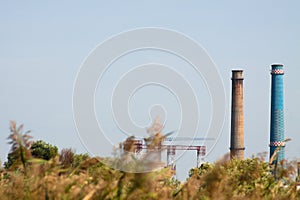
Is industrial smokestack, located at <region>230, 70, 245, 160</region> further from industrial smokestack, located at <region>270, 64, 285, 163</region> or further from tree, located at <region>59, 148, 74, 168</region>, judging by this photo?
tree, located at <region>59, 148, 74, 168</region>

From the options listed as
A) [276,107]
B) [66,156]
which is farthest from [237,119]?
[66,156]

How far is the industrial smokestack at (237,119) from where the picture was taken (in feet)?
206

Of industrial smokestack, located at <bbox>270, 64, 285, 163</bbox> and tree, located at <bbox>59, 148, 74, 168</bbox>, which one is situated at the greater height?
industrial smokestack, located at <bbox>270, 64, 285, 163</bbox>

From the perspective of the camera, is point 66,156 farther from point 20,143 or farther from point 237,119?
point 237,119

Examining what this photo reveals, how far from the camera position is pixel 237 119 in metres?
63.4

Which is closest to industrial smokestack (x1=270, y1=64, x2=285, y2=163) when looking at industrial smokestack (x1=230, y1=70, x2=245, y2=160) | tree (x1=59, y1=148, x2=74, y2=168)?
industrial smokestack (x1=230, y1=70, x2=245, y2=160)

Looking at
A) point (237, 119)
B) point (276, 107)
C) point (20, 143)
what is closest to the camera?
point (20, 143)

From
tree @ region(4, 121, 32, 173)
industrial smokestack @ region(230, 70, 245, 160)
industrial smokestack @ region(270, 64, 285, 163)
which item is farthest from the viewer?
industrial smokestack @ region(270, 64, 285, 163)

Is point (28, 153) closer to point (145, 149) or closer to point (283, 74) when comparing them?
point (145, 149)

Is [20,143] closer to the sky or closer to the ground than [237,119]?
closer to the ground

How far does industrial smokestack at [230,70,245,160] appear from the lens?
62784mm

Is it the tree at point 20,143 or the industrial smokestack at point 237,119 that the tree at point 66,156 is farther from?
the industrial smokestack at point 237,119

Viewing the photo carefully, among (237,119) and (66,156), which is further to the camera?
(237,119)

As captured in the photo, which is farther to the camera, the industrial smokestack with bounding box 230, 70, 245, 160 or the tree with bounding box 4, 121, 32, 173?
the industrial smokestack with bounding box 230, 70, 245, 160
